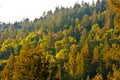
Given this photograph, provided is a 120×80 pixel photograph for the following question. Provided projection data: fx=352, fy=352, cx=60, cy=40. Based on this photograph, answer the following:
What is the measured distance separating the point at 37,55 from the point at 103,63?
10873cm

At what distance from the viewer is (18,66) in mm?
27953

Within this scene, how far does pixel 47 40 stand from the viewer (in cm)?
19600

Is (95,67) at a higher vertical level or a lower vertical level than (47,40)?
lower

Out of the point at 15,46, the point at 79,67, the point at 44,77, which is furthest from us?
the point at 15,46

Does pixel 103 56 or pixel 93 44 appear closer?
pixel 103 56

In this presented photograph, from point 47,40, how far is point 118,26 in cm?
17800

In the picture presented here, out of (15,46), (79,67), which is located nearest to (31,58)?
(79,67)

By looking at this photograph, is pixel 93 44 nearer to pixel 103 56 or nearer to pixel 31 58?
pixel 103 56

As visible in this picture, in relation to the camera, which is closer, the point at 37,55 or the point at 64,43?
the point at 37,55

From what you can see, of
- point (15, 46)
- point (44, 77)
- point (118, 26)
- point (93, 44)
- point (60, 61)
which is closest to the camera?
point (118, 26)

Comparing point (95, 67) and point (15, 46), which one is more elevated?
point (15, 46)

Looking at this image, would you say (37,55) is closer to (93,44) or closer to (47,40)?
(93,44)

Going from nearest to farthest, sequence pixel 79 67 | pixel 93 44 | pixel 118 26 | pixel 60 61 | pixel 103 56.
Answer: pixel 118 26 → pixel 79 67 → pixel 103 56 → pixel 60 61 → pixel 93 44

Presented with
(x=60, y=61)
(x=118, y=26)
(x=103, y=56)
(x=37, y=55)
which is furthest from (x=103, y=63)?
(x=118, y=26)
